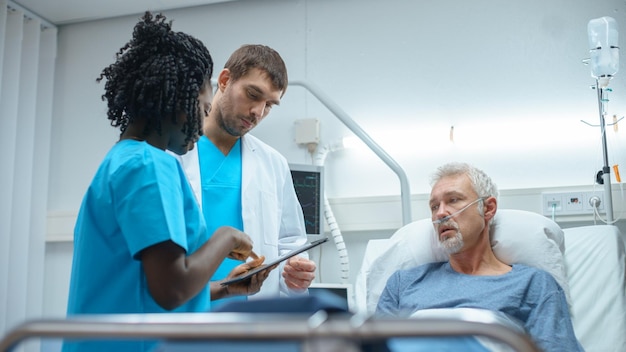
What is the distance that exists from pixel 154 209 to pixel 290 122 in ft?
6.49

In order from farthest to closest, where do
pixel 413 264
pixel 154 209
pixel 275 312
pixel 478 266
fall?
pixel 413 264 → pixel 478 266 → pixel 154 209 → pixel 275 312

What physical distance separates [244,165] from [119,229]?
0.77 m

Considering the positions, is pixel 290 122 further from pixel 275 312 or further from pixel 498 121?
pixel 275 312

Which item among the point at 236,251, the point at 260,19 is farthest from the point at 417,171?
the point at 236,251

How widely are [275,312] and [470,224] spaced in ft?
4.76

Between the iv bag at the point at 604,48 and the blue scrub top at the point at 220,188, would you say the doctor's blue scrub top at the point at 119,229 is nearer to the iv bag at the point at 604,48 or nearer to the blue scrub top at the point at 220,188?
the blue scrub top at the point at 220,188

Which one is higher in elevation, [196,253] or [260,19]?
[260,19]

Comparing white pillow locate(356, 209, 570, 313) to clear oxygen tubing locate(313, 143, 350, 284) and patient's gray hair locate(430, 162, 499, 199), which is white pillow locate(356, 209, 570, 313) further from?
clear oxygen tubing locate(313, 143, 350, 284)

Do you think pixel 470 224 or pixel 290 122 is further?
pixel 290 122

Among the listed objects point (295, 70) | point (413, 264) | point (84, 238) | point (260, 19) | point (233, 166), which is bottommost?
point (413, 264)

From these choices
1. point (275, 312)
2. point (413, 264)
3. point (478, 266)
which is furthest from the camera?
point (413, 264)

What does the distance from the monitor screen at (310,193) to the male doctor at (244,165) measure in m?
0.69

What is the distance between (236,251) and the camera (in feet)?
3.42

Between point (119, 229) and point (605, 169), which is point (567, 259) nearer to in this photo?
point (605, 169)
